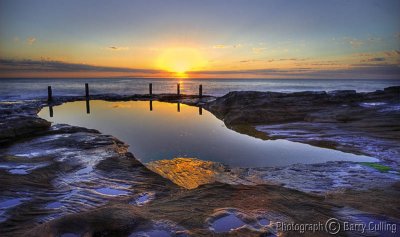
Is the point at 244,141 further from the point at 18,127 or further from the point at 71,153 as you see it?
the point at 18,127

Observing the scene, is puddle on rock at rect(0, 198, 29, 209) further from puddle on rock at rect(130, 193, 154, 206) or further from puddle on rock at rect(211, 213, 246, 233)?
puddle on rock at rect(211, 213, 246, 233)

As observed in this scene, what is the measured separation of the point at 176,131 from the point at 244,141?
4.05 metres

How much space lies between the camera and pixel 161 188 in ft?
21.8

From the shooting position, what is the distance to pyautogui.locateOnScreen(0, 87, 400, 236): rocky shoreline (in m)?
4.46

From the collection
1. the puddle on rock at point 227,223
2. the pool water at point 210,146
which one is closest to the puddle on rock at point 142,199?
the puddle on rock at point 227,223

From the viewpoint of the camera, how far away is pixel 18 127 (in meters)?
12.1

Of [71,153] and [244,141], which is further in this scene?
[244,141]

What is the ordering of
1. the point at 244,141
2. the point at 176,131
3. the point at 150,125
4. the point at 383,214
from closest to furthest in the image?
the point at 383,214 → the point at 244,141 → the point at 176,131 → the point at 150,125

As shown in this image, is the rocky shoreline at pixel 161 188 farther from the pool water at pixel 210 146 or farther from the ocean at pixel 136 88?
the ocean at pixel 136 88

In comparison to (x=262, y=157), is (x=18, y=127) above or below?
above

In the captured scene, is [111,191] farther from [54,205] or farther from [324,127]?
[324,127]

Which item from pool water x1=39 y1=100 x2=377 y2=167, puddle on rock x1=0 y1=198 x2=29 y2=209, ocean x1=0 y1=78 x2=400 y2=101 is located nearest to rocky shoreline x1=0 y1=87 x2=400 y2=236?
puddle on rock x1=0 y1=198 x2=29 y2=209

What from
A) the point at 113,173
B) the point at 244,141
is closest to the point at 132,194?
the point at 113,173

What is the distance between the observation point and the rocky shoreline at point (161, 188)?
4461mm
